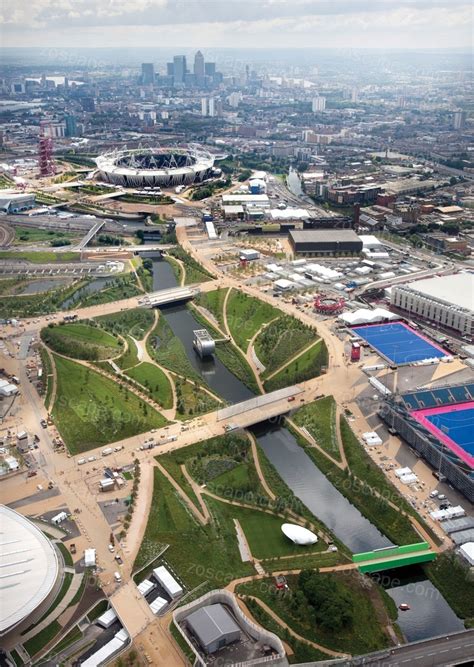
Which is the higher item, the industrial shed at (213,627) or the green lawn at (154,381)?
the green lawn at (154,381)

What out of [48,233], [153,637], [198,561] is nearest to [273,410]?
[198,561]

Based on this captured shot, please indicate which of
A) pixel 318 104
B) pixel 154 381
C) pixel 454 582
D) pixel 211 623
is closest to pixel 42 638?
pixel 211 623

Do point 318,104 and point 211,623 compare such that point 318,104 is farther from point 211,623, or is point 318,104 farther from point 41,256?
point 211,623

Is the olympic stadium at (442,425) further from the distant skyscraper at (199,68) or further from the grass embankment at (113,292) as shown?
the distant skyscraper at (199,68)

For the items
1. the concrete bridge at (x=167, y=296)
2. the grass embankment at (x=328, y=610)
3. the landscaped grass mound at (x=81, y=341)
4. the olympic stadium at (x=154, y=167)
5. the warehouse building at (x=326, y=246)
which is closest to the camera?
the grass embankment at (x=328, y=610)

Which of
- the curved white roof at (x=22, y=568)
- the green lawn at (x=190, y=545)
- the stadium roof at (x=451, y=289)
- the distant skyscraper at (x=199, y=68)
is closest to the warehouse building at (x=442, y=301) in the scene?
the stadium roof at (x=451, y=289)

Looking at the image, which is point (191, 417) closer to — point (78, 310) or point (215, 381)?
point (215, 381)

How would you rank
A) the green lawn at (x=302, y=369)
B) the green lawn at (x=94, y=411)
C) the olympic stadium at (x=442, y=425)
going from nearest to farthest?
the olympic stadium at (x=442, y=425)
the green lawn at (x=94, y=411)
the green lawn at (x=302, y=369)
